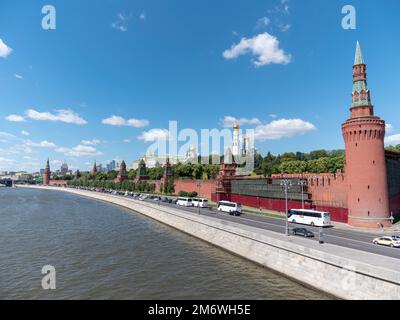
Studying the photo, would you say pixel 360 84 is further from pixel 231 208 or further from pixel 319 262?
pixel 319 262

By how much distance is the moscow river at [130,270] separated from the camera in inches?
752

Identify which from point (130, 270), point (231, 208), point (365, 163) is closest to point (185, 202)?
point (231, 208)

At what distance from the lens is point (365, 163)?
38.3 meters

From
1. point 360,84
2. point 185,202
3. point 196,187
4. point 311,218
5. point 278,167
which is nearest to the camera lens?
point 311,218

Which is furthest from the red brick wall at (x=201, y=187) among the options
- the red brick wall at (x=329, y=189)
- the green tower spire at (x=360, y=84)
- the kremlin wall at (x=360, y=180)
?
the green tower spire at (x=360, y=84)

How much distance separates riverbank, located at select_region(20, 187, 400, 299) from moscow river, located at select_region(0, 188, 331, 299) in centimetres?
84

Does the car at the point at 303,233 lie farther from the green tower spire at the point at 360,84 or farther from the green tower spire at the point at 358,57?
the green tower spire at the point at 358,57

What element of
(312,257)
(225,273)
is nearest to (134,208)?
(225,273)

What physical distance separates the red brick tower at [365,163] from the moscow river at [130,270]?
19716 millimetres

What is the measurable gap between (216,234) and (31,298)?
19.6 meters

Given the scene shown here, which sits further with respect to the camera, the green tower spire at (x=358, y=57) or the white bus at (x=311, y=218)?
the green tower spire at (x=358, y=57)

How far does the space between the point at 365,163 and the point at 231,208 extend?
21.5m

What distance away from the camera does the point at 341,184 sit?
43.2 meters
